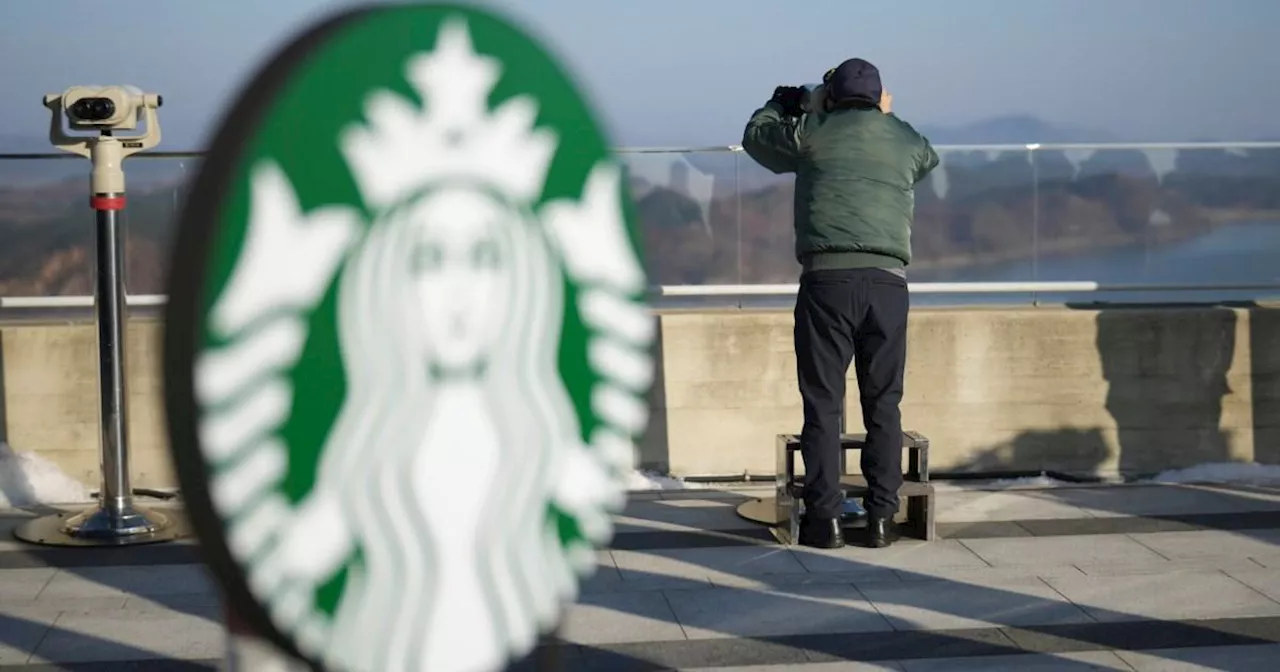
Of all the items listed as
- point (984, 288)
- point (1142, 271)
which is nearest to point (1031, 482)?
point (984, 288)

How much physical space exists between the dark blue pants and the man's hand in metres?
0.71

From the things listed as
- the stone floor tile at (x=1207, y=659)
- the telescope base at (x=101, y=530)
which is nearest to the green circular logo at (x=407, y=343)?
the stone floor tile at (x=1207, y=659)

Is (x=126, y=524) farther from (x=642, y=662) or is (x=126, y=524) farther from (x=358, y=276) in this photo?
(x=358, y=276)

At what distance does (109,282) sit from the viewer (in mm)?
6965

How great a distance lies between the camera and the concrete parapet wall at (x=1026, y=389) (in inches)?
331

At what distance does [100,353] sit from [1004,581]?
12.4 feet

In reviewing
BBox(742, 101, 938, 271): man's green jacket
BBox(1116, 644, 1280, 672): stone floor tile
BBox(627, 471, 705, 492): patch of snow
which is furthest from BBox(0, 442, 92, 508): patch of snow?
BBox(1116, 644, 1280, 672): stone floor tile

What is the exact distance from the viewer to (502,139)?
5.84 ft

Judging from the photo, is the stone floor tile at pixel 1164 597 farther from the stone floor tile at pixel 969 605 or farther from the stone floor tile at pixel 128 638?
the stone floor tile at pixel 128 638

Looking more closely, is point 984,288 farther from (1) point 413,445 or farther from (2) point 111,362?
(1) point 413,445

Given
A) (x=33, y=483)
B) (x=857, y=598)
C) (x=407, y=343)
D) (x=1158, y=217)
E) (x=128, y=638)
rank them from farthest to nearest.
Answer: (x=1158, y=217)
(x=33, y=483)
(x=857, y=598)
(x=128, y=638)
(x=407, y=343)

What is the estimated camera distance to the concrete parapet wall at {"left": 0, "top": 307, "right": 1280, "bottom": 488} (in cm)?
840

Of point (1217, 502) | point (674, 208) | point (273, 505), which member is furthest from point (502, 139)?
point (674, 208)

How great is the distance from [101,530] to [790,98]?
3.33 metres
